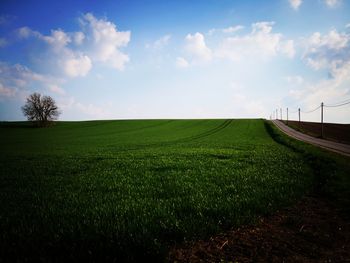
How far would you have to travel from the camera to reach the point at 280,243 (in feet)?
15.9

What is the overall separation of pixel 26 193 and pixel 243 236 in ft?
27.3

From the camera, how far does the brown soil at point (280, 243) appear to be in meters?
4.31

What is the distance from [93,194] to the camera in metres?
8.38

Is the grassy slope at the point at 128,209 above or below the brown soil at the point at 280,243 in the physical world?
above

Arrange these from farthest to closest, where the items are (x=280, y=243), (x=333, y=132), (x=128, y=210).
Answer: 1. (x=333, y=132)
2. (x=128, y=210)
3. (x=280, y=243)

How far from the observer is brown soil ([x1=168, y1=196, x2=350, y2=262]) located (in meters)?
4.31

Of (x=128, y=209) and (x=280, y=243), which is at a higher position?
(x=128, y=209)

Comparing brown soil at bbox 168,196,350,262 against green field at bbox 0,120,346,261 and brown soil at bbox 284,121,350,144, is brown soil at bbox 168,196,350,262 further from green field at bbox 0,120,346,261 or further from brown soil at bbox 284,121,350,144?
brown soil at bbox 284,121,350,144

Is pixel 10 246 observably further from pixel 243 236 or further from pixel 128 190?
pixel 243 236

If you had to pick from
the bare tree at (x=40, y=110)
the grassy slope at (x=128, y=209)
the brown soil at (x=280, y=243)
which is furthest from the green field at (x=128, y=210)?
the bare tree at (x=40, y=110)

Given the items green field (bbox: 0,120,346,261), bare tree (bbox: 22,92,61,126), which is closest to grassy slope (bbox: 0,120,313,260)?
green field (bbox: 0,120,346,261)

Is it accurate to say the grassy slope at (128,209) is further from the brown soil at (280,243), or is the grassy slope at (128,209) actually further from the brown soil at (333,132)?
the brown soil at (333,132)

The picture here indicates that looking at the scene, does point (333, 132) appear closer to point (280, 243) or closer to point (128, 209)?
point (280, 243)

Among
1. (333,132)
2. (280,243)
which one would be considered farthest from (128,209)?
(333,132)
